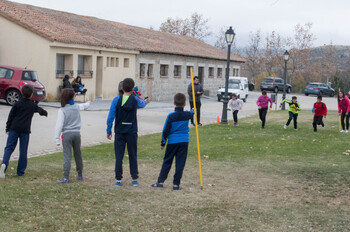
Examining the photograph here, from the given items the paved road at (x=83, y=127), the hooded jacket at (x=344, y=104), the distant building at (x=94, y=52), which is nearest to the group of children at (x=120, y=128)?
the paved road at (x=83, y=127)

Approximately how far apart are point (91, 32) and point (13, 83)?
10.3 meters

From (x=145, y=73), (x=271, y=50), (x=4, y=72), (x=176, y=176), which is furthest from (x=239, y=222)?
(x=271, y=50)

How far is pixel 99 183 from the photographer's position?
8.57 meters

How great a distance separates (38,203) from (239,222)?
268 centimetres

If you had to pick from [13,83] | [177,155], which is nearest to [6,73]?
[13,83]

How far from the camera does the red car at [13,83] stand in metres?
22.3

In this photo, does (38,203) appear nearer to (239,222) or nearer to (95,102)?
(239,222)

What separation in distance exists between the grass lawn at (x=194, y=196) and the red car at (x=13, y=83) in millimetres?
11147

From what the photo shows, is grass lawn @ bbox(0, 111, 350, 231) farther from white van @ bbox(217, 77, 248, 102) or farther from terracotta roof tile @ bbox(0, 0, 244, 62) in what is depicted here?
white van @ bbox(217, 77, 248, 102)

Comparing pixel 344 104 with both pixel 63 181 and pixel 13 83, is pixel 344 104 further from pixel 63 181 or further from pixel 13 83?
pixel 13 83

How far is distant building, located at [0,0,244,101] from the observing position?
2641cm

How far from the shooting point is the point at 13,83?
22328 millimetres

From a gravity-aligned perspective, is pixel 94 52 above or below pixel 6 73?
above

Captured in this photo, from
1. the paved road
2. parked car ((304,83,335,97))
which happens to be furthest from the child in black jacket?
parked car ((304,83,335,97))
